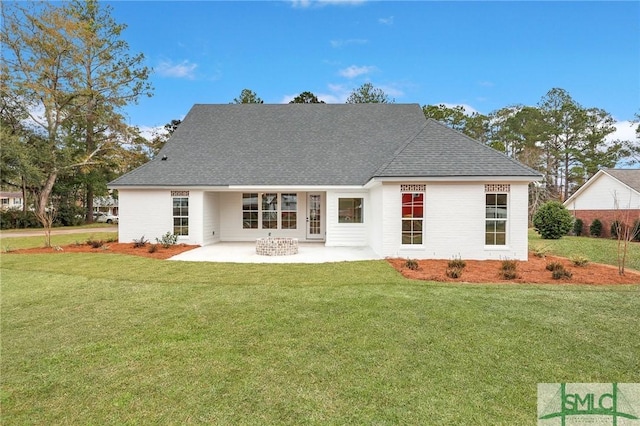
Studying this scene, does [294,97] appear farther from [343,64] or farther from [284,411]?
[284,411]

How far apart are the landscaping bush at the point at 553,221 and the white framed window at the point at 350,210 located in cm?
1086

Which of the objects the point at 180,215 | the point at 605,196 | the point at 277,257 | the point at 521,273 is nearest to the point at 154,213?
the point at 180,215

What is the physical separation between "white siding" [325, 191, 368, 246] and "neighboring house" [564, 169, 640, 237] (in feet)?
53.6

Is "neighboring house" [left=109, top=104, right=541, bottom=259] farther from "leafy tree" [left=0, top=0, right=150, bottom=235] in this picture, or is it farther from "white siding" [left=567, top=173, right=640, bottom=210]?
"leafy tree" [left=0, top=0, right=150, bottom=235]

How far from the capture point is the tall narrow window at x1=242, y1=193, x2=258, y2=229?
51.5ft

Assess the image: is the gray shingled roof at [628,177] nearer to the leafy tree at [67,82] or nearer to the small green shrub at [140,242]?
the small green shrub at [140,242]

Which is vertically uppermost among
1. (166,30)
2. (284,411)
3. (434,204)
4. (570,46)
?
(166,30)

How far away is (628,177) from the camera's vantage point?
2192cm

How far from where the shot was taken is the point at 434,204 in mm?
10664

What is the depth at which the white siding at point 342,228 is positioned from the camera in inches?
547

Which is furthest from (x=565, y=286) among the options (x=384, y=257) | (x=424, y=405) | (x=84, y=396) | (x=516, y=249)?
(x=84, y=396)

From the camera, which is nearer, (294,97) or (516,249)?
(516,249)

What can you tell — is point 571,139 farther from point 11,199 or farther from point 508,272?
point 11,199

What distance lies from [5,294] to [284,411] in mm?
6834
